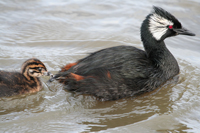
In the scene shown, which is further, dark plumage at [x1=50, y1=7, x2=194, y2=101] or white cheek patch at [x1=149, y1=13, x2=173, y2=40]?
white cheek patch at [x1=149, y1=13, x2=173, y2=40]

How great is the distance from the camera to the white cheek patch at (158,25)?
548cm

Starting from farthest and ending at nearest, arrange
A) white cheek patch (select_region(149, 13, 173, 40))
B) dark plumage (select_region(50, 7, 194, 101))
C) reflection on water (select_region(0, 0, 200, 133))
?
1. white cheek patch (select_region(149, 13, 173, 40))
2. dark plumage (select_region(50, 7, 194, 101))
3. reflection on water (select_region(0, 0, 200, 133))

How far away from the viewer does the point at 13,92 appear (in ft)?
16.8

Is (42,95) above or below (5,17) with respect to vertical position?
below

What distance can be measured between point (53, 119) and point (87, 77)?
0.93 m

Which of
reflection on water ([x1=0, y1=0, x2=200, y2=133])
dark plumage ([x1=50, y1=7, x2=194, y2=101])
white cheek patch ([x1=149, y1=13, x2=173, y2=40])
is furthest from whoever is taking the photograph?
white cheek patch ([x1=149, y1=13, x2=173, y2=40])

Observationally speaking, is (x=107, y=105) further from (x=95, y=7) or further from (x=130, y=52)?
(x=95, y=7)

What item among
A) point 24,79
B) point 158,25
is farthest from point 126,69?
point 24,79

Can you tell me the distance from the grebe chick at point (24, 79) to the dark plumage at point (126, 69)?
39cm

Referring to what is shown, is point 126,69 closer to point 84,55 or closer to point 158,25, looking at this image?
point 158,25

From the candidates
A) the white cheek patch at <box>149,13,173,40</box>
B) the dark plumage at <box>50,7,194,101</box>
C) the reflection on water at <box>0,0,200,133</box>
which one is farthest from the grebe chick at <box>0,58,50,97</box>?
the white cheek patch at <box>149,13,173,40</box>

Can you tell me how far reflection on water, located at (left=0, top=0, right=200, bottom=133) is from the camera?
449 cm

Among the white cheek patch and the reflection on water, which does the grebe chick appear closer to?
the reflection on water

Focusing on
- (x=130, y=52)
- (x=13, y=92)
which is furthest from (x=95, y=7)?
(x=13, y=92)
